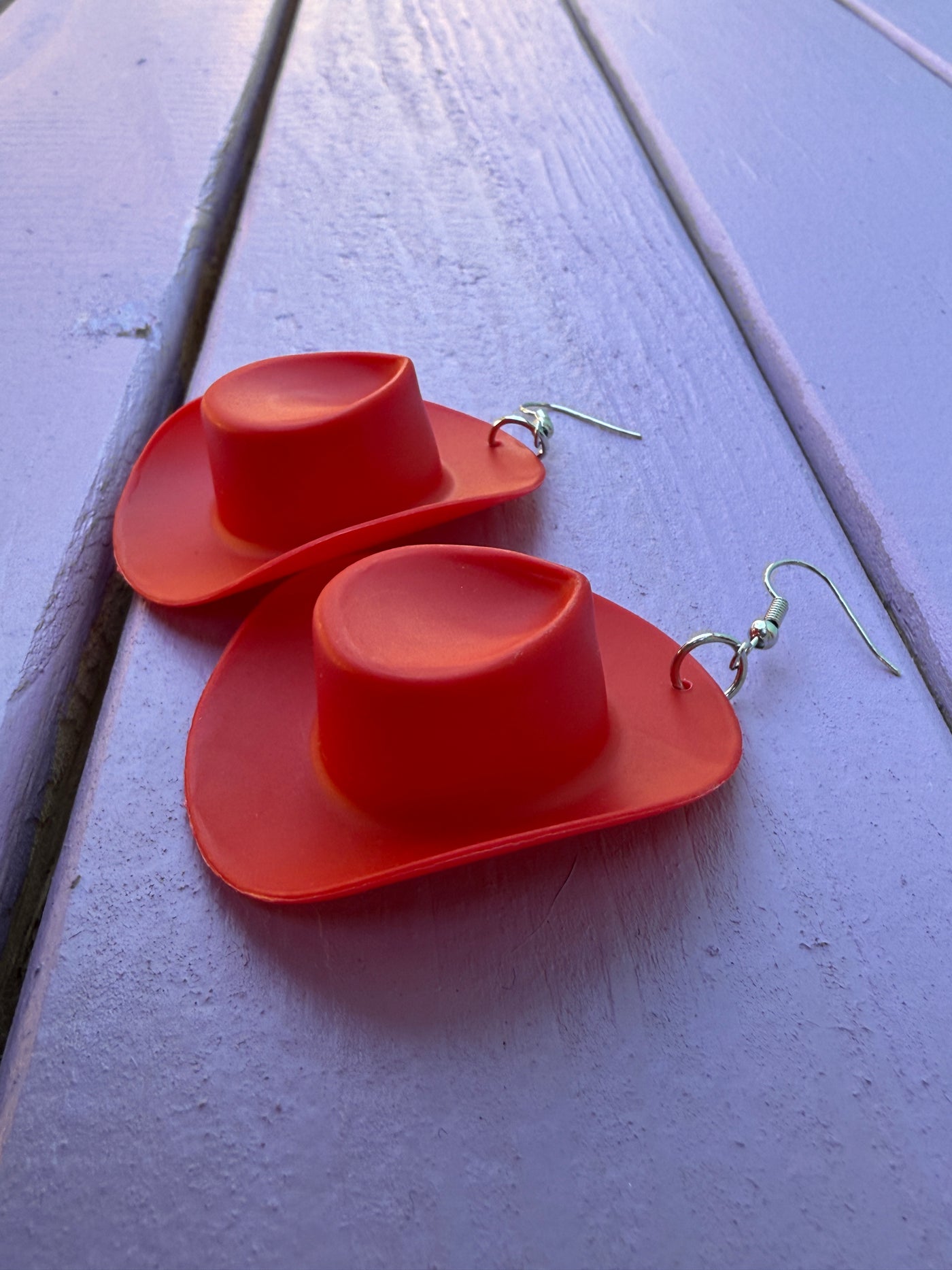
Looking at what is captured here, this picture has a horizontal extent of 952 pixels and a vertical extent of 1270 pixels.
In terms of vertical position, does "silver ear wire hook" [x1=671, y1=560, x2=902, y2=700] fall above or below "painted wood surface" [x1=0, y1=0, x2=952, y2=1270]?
above

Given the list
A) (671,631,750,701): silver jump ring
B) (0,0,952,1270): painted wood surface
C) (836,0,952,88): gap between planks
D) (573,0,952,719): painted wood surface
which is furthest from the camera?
(836,0,952,88): gap between planks

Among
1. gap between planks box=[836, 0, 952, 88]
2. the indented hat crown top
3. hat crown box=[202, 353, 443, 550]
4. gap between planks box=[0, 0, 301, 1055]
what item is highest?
gap between planks box=[836, 0, 952, 88]

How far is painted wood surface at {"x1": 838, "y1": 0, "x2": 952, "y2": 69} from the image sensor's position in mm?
909

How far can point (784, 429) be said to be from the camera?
578 mm

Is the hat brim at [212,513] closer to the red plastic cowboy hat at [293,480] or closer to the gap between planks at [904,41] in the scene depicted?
the red plastic cowboy hat at [293,480]

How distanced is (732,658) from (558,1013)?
0.59 feet

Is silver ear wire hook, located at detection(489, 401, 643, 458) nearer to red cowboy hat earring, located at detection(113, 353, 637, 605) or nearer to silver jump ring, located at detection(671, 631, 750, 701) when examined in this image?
red cowboy hat earring, located at detection(113, 353, 637, 605)

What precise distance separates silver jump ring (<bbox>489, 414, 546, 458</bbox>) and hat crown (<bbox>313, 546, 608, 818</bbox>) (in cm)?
16

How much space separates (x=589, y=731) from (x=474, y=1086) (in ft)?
0.44

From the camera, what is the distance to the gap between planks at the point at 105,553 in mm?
383

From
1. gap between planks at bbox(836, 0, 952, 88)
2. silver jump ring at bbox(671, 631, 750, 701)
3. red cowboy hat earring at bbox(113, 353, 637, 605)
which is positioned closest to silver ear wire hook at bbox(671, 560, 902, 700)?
silver jump ring at bbox(671, 631, 750, 701)

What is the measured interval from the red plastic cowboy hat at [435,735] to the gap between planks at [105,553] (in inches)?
2.6

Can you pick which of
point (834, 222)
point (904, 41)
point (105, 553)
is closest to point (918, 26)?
point (904, 41)

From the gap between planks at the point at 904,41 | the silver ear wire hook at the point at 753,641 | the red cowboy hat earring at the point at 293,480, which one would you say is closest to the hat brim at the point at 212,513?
the red cowboy hat earring at the point at 293,480
